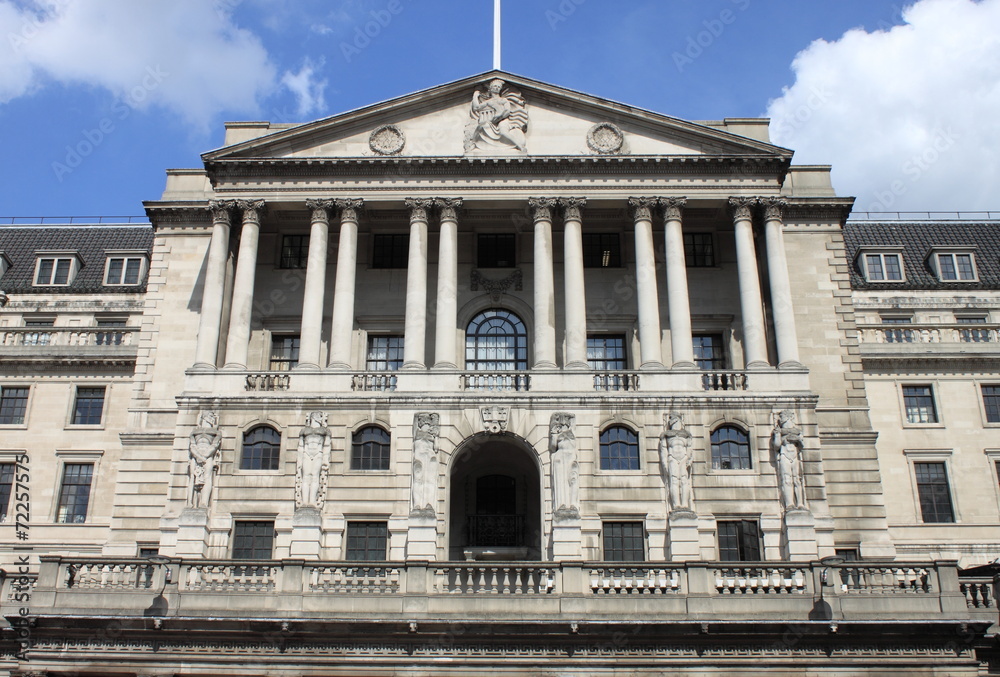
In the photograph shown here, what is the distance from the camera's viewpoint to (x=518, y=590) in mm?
31422

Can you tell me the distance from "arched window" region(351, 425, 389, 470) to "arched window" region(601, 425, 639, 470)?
880 centimetres

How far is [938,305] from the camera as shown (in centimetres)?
5712

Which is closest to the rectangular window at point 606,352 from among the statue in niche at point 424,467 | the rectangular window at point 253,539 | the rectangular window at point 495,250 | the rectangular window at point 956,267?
the rectangular window at point 495,250

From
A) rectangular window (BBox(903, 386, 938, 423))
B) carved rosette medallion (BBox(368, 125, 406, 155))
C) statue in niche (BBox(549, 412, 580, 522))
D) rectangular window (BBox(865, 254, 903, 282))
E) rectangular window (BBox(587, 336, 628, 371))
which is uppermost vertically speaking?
rectangular window (BBox(865, 254, 903, 282))

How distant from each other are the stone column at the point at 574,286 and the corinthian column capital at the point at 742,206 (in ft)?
22.2

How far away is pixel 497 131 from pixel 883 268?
28368 mm

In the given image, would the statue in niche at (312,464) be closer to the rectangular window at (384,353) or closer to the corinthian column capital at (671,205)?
the rectangular window at (384,353)

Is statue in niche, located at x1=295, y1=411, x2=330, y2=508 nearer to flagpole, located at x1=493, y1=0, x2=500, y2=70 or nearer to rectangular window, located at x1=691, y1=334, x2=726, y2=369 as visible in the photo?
rectangular window, located at x1=691, y1=334, x2=726, y2=369

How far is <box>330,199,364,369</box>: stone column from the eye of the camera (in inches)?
1626

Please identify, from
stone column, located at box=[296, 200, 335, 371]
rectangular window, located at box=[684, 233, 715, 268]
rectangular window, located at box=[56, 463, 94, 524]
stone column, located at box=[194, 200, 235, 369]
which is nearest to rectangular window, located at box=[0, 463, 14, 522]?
rectangular window, located at box=[56, 463, 94, 524]

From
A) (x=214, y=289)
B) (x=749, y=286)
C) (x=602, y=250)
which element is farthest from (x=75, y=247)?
(x=749, y=286)

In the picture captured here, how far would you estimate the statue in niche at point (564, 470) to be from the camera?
36250mm

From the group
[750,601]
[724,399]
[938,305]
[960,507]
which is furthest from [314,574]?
[938,305]

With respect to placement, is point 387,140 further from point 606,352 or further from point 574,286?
point 606,352
